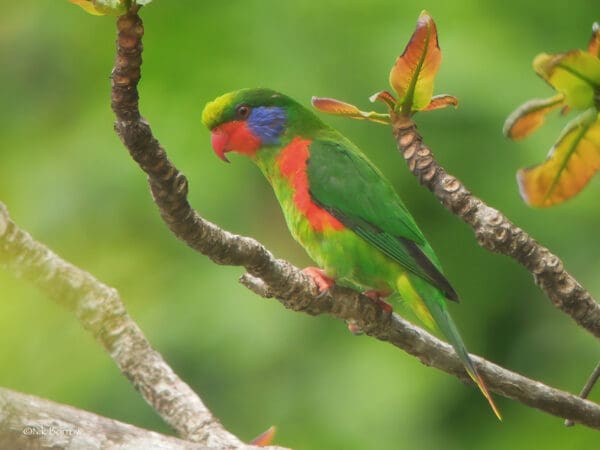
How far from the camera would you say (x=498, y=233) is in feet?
5.03

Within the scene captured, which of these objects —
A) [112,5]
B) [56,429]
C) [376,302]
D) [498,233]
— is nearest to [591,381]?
[498,233]

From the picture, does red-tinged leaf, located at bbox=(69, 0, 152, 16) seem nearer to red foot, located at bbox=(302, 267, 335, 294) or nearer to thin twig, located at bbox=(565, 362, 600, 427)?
red foot, located at bbox=(302, 267, 335, 294)

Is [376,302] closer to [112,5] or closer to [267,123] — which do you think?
[267,123]

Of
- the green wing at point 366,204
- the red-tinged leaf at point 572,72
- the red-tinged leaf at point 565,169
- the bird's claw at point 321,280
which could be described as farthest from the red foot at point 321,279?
the red-tinged leaf at point 572,72

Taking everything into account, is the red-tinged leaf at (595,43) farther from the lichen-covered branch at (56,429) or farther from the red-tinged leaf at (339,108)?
the lichen-covered branch at (56,429)

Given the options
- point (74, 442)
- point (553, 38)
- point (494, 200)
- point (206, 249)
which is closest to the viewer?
point (74, 442)

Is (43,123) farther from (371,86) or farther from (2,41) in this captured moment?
(371,86)

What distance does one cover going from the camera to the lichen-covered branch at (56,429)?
1.31 meters

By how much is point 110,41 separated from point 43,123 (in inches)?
16.4

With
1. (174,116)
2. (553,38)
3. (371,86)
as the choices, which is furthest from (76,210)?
(553,38)

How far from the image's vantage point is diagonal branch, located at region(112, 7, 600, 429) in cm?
119

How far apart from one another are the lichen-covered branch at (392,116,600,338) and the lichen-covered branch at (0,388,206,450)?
0.59 m

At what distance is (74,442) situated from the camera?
4.40 ft

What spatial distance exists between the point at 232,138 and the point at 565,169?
126 centimetres
